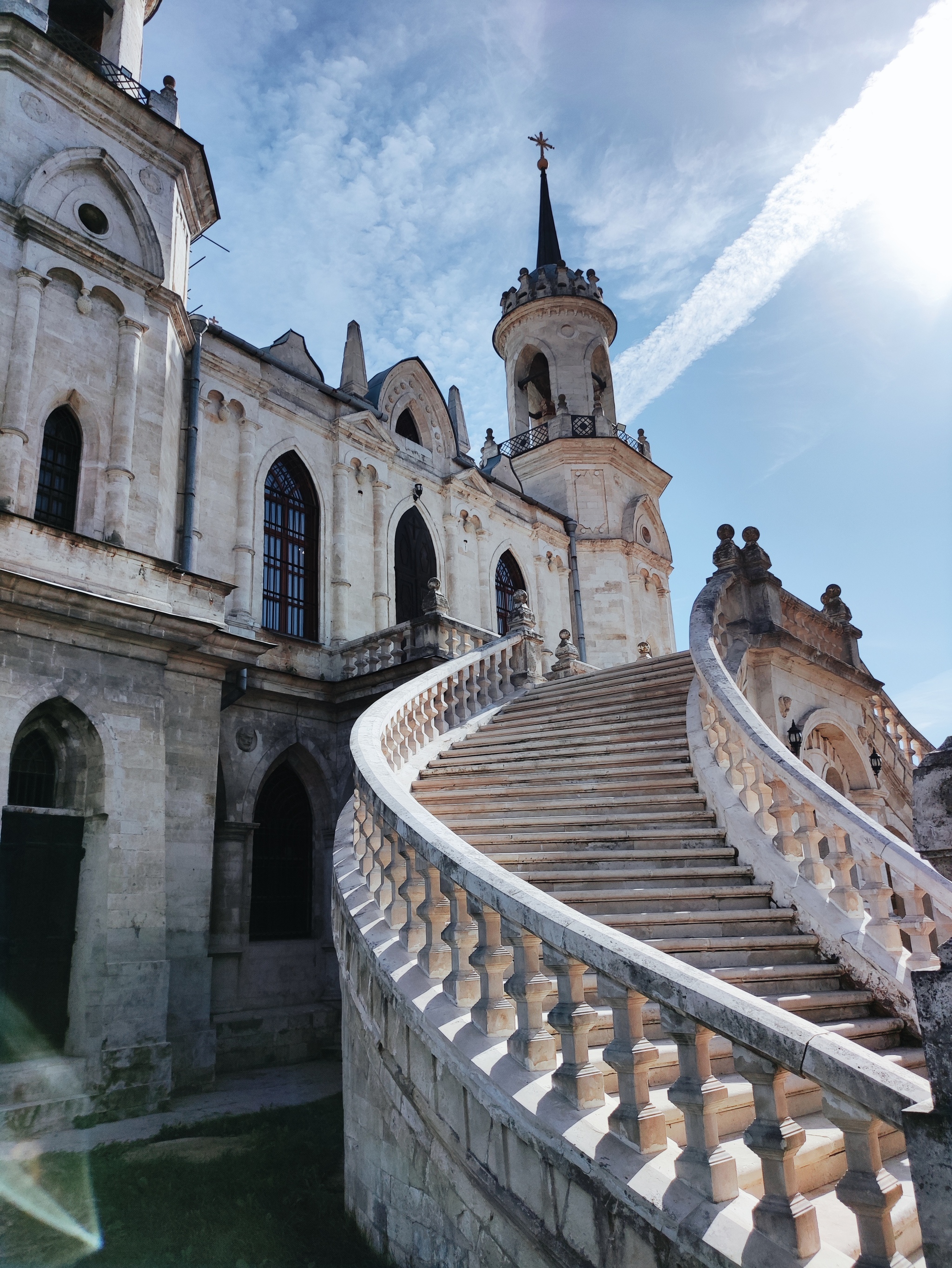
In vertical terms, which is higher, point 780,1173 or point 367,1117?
point 780,1173

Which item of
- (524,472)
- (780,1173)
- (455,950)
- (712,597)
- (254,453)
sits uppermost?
(524,472)

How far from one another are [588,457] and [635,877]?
20729mm

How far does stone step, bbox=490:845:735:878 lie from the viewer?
7102 mm

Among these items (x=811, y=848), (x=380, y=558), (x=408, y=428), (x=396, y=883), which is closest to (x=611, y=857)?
(x=811, y=848)

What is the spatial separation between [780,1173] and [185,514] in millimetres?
14070

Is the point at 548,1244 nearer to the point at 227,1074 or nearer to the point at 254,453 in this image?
the point at 227,1074

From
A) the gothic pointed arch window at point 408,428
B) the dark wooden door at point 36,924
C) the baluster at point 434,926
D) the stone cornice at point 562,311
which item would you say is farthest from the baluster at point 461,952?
the stone cornice at point 562,311

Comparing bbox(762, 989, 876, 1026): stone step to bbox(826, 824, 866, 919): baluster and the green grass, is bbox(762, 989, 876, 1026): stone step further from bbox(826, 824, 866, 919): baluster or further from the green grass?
the green grass

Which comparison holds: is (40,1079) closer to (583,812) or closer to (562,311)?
(583,812)

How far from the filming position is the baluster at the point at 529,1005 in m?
3.92

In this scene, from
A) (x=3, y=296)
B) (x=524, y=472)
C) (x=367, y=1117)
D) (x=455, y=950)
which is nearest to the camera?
(x=455, y=950)

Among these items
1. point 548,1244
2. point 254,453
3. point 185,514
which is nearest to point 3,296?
point 185,514

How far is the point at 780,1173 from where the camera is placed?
9.32 ft

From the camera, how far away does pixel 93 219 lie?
13.7 m
